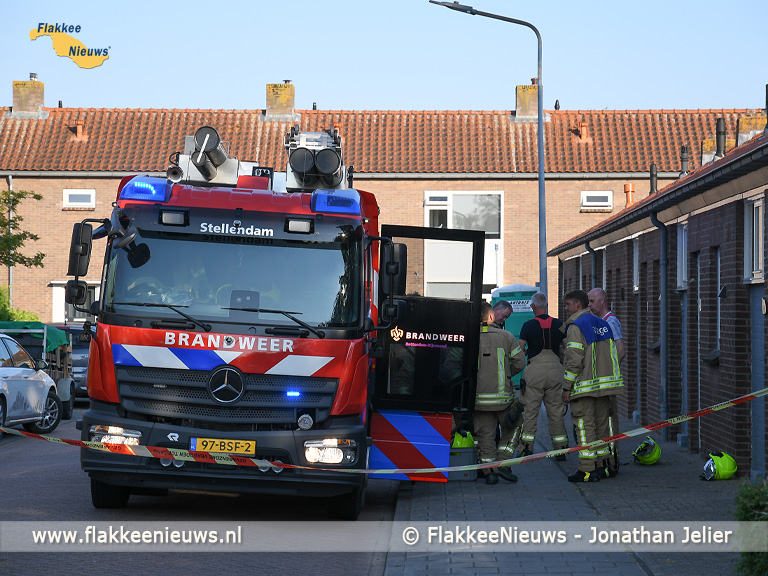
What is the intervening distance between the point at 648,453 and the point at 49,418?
10.3 metres

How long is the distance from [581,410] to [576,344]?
0.74 m

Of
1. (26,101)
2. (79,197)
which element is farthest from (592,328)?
(26,101)

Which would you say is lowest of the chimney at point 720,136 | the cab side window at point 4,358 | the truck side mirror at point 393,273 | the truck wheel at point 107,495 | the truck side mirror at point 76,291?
the truck wheel at point 107,495

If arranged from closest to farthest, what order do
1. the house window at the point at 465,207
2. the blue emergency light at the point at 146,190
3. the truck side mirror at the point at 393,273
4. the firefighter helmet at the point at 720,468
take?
the blue emergency light at the point at 146,190, the truck side mirror at the point at 393,273, the firefighter helmet at the point at 720,468, the house window at the point at 465,207

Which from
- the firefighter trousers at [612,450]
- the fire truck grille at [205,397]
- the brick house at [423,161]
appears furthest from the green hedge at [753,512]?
the brick house at [423,161]

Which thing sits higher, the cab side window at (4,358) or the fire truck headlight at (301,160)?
the fire truck headlight at (301,160)

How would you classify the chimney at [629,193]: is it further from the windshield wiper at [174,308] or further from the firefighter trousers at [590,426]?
the windshield wiper at [174,308]

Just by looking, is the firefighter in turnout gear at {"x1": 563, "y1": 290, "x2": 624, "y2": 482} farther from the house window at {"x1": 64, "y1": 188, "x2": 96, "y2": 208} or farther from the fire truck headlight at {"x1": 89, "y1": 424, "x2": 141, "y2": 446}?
the house window at {"x1": 64, "y1": 188, "x2": 96, "y2": 208}

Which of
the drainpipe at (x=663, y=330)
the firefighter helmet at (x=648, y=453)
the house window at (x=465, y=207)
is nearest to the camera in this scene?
the firefighter helmet at (x=648, y=453)

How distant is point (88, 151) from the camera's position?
3888cm

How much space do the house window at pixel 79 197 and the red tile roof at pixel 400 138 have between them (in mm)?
852

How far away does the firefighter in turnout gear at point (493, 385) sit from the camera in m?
11.7

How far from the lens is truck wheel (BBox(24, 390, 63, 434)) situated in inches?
704

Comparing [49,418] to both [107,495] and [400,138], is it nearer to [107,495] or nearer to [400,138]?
[107,495]
